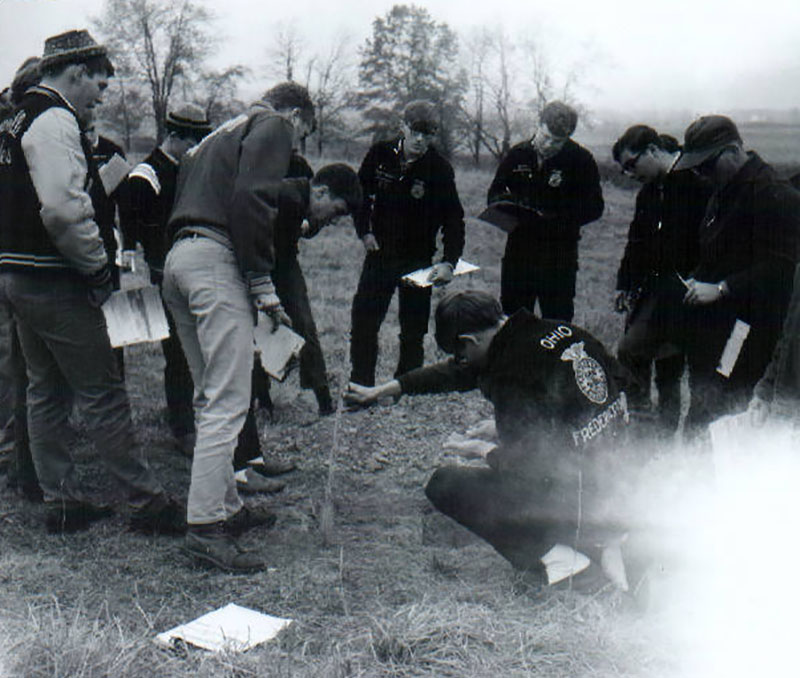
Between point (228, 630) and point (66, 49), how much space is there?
235 centimetres

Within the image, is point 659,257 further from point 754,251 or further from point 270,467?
point 270,467

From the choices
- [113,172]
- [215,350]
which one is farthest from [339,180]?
[113,172]

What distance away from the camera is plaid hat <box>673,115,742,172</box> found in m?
4.41

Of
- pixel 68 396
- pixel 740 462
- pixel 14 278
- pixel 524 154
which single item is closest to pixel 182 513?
pixel 68 396

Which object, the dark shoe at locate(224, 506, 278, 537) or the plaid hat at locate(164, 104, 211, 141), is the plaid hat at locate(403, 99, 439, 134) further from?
the dark shoe at locate(224, 506, 278, 537)

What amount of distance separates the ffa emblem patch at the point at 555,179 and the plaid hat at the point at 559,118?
0.77 ft

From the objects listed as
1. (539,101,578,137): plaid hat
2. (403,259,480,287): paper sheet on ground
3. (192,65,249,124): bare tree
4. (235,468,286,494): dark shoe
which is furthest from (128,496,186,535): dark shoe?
(192,65,249,124): bare tree

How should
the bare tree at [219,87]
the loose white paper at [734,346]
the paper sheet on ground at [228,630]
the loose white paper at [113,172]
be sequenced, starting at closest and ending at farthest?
the paper sheet on ground at [228,630], the loose white paper at [734,346], the loose white paper at [113,172], the bare tree at [219,87]

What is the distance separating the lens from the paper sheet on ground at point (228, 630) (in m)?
3.02

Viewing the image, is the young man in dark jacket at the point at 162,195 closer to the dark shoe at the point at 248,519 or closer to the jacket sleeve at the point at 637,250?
the dark shoe at the point at 248,519

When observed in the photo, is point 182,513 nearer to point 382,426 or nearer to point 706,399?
point 382,426

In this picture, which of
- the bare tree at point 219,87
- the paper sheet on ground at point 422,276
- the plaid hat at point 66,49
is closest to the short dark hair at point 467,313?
the plaid hat at point 66,49

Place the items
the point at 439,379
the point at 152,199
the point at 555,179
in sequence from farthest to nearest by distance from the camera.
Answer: the point at 555,179 < the point at 152,199 < the point at 439,379

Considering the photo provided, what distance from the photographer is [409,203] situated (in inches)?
237
